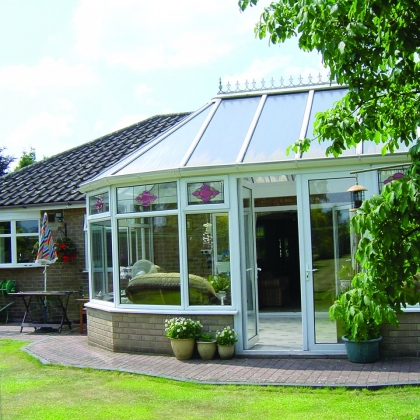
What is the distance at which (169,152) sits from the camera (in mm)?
10555

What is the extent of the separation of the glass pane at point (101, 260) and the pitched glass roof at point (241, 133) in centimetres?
103

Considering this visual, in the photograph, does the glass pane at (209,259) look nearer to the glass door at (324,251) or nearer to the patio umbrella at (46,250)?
the glass door at (324,251)

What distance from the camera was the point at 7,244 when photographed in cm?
1612

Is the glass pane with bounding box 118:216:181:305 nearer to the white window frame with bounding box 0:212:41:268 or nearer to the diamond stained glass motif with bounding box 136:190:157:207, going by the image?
the diamond stained glass motif with bounding box 136:190:157:207

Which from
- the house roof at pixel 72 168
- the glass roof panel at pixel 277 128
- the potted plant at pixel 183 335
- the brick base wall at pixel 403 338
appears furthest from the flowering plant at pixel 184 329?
the house roof at pixel 72 168

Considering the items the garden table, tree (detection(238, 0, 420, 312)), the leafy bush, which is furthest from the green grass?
the garden table

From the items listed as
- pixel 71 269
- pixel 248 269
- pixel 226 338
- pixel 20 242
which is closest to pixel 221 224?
pixel 248 269

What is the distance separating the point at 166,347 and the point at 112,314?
114 cm

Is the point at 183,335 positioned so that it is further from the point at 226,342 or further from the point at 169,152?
the point at 169,152

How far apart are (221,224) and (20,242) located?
7.91 m

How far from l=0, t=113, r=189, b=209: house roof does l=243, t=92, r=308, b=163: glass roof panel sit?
411cm

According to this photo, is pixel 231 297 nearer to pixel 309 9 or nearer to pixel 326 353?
pixel 326 353

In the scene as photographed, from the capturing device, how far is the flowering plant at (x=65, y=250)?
48.2 feet

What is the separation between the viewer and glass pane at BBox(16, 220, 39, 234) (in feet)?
52.0
